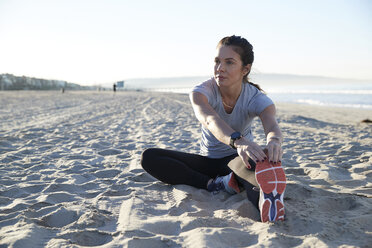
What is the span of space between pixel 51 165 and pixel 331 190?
309 centimetres

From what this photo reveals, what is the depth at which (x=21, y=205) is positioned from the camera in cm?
232

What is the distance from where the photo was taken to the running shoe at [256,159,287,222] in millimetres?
1939

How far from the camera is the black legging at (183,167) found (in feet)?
9.09

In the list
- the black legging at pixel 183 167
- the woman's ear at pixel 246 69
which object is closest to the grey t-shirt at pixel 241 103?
the woman's ear at pixel 246 69

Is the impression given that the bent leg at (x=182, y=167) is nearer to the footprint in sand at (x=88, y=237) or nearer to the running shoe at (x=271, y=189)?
the running shoe at (x=271, y=189)

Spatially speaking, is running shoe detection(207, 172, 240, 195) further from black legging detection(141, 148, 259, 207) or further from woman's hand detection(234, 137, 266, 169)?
woman's hand detection(234, 137, 266, 169)

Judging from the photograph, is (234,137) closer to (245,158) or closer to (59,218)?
(245,158)

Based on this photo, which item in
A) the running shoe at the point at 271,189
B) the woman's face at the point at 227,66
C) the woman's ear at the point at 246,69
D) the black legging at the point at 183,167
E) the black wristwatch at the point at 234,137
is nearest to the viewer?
the running shoe at the point at 271,189

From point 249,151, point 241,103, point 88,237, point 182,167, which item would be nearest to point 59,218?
point 88,237

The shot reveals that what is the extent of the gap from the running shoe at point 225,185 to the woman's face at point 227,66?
810mm

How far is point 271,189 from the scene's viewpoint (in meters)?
1.96

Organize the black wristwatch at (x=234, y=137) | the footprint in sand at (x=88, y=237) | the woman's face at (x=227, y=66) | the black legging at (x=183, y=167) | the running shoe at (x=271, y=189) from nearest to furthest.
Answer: the footprint in sand at (x=88, y=237)
the running shoe at (x=271, y=189)
the black wristwatch at (x=234, y=137)
the woman's face at (x=227, y=66)
the black legging at (x=183, y=167)

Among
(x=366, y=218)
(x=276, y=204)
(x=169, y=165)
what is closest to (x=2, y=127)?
(x=169, y=165)

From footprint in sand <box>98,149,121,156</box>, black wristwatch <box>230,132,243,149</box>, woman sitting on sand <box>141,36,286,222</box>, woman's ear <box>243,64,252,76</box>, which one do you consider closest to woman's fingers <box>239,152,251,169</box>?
woman sitting on sand <box>141,36,286,222</box>
